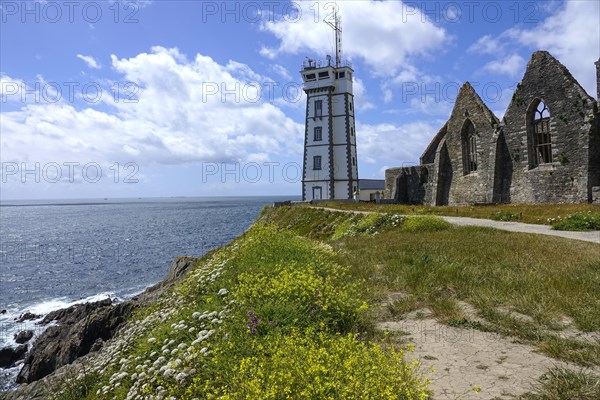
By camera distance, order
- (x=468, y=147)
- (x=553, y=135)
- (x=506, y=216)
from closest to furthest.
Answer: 1. (x=506, y=216)
2. (x=553, y=135)
3. (x=468, y=147)

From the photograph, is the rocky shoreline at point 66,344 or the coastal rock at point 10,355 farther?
the coastal rock at point 10,355

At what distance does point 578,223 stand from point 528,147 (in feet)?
41.8

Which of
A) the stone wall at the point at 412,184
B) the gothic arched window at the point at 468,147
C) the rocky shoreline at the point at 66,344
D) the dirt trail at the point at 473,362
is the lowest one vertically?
the rocky shoreline at the point at 66,344

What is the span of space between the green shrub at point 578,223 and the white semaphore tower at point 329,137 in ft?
119

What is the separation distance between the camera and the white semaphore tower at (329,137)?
178 feet

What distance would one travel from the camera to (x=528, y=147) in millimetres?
28469

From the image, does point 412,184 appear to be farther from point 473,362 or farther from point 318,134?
point 473,362

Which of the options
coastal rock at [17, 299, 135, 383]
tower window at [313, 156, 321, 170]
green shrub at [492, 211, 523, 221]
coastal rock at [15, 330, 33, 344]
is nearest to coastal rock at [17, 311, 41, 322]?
coastal rock at [15, 330, 33, 344]

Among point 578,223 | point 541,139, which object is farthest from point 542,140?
Result: point 578,223

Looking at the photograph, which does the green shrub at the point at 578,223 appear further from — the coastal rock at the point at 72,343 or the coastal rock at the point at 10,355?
the coastal rock at the point at 10,355

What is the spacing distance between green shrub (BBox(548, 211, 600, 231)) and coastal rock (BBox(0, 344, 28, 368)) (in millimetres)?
28073

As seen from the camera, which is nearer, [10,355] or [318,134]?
[10,355]

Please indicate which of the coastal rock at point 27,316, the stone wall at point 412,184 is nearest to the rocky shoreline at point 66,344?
the coastal rock at point 27,316

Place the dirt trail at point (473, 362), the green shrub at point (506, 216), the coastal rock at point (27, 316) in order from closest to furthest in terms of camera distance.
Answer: the dirt trail at point (473, 362), the green shrub at point (506, 216), the coastal rock at point (27, 316)
